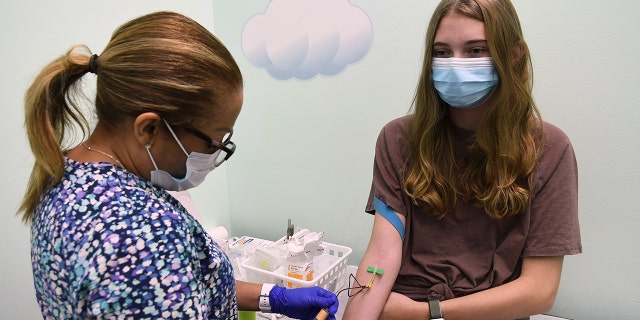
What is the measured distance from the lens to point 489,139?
1.24 metres

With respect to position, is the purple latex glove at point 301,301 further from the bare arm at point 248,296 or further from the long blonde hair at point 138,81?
the long blonde hair at point 138,81

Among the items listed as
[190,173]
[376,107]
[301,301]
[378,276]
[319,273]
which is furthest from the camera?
[376,107]

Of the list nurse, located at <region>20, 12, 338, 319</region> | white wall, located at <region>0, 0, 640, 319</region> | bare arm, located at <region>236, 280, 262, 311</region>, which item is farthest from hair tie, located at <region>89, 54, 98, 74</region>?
white wall, located at <region>0, 0, 640, 319</region>

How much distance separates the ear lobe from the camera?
748mm

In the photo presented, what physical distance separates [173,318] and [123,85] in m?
0.42

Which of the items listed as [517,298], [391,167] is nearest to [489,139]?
[391,167]

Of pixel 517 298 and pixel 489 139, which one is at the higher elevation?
pixel 489 139

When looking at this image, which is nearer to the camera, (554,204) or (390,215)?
(554,204)

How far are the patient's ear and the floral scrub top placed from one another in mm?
1019

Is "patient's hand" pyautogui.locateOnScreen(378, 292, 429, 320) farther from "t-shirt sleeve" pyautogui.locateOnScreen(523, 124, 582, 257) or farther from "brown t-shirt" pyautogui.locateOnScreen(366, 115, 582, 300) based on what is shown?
"t-shirt sleeve" pyautogui.locateOnScreen(523, 124, 582, 257)

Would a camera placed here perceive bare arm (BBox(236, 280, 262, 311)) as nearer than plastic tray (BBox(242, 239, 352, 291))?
Yes

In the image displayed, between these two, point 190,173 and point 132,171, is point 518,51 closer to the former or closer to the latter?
point 190,173

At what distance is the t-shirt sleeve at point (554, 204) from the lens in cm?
118

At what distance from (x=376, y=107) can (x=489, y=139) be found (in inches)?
27.2
